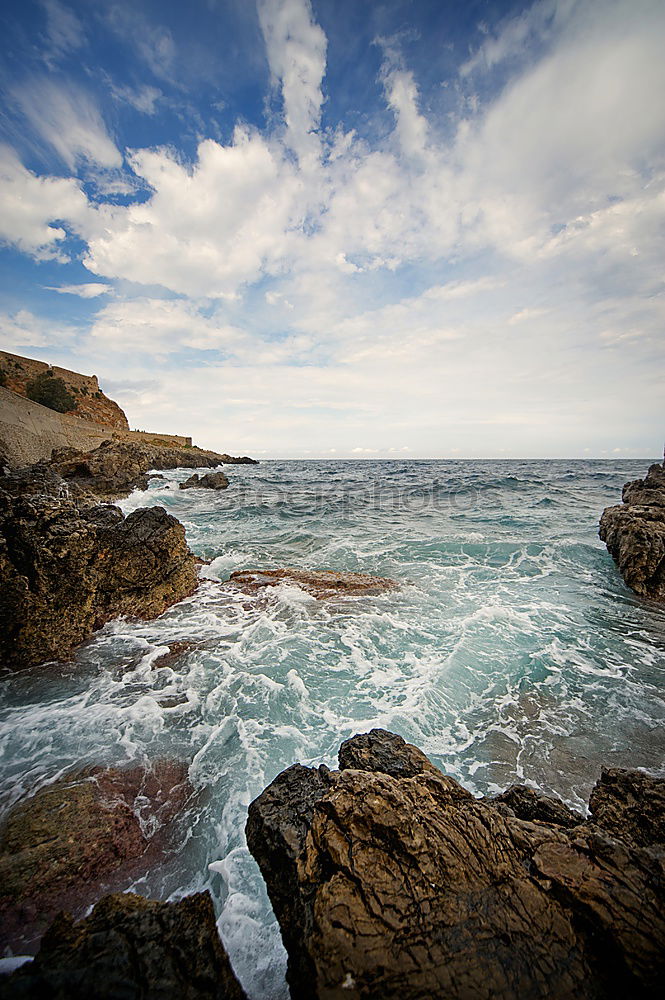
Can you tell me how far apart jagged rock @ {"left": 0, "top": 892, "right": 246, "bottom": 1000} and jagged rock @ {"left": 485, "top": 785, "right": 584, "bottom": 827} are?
2555mm

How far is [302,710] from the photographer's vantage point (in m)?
6.05

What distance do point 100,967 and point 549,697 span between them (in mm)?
6816

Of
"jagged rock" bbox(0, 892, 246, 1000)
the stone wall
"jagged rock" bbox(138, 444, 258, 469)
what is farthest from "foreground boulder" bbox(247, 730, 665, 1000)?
"jagged rock" bbox(138, 444, 258, 469)

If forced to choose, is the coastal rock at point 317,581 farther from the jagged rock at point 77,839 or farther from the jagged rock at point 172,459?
the jagged rock at point 172,459

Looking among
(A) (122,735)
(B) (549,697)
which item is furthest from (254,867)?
(B) (549,697)

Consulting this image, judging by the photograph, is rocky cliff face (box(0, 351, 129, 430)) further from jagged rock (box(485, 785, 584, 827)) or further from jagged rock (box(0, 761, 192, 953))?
jagged rock (box(485, 785, 584, 827))

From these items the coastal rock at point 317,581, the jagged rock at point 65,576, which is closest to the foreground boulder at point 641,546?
the coastal rock at point 317,581

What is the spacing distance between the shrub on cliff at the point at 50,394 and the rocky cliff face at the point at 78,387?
2.12 m

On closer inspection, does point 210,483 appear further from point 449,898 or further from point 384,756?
point 449,898

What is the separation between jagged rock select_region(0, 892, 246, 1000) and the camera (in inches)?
73.3

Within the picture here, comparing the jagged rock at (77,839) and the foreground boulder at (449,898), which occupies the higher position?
the foreground boulder at (449,898)

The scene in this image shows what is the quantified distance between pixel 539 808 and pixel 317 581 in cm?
848

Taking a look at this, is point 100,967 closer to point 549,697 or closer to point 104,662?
point 104,662

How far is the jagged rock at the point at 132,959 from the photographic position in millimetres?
1861
